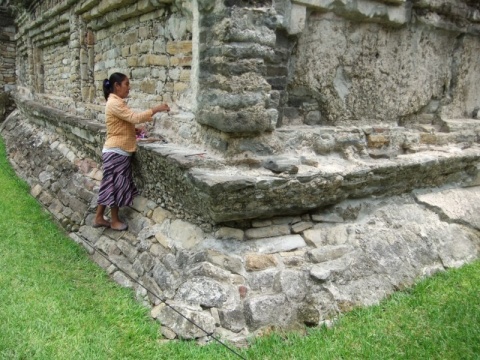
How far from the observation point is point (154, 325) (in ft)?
9.77

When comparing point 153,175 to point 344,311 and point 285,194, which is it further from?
point 344,311

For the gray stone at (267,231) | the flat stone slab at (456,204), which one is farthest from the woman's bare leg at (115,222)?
the flat stone slab at (456,204)

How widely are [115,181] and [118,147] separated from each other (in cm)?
34

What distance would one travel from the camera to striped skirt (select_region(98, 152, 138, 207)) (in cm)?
404

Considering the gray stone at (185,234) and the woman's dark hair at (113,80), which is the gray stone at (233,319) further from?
the woman's dark hair at (113,80)

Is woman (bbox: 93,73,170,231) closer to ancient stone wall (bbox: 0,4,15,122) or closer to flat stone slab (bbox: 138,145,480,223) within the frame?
flat stone slab (bbox: 138,145,480,223)

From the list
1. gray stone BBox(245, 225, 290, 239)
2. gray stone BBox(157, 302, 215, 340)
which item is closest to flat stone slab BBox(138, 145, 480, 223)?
gray stone BBox(245, 225, 290, 239)

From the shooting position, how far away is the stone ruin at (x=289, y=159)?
3.07 metres

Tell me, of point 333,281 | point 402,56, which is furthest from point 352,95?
point 333,281

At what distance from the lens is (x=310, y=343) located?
2.80 metres

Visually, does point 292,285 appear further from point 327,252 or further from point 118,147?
point 118,147

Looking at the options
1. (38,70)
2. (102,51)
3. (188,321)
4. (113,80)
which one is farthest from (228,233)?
(38,70)

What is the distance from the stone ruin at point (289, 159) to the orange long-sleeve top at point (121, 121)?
19cm

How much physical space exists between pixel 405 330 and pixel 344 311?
1.44 feet
